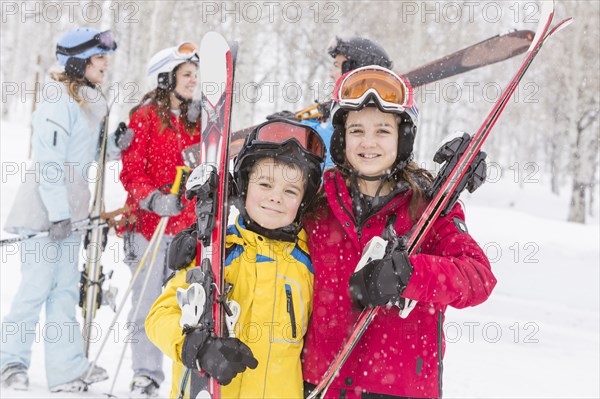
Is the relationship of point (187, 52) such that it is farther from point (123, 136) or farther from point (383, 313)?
point (383, 313)

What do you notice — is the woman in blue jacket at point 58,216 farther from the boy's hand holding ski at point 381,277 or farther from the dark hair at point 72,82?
the boy's hand holding ski at point 381,277

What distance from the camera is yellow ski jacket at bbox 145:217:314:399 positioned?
2.01 metres

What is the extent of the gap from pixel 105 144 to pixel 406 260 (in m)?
2.81

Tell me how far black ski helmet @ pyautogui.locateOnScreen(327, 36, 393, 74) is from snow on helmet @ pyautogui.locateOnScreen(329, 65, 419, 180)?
106cm

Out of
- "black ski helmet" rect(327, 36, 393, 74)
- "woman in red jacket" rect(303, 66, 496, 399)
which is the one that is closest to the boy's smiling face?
"woman in red jacket" rect(303, 66, 496, 399)

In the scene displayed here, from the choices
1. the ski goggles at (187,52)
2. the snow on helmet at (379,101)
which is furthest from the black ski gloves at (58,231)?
the snow on helmet at (379,101)

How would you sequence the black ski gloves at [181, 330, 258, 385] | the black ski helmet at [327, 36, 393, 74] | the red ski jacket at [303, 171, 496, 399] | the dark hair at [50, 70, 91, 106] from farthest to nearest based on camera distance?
the dark hair at [50, 70, 91, 106], the black ski helmet at [327, 36, 393, 74], the red ski jacket at [303, 171, 496, 399], the black ski gloves at [181, 330, 258, 385]

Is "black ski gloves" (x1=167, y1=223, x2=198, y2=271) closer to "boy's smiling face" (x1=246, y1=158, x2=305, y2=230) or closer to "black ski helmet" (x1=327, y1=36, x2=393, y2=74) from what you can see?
"boy's smiling face" (x1=246, y1=158, x2=305, y2=230)

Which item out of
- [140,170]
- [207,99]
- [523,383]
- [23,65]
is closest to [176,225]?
[140,170]

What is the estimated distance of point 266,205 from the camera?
85.1 inches

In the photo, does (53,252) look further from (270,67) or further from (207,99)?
(270,67)

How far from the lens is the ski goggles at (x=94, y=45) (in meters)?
3.80

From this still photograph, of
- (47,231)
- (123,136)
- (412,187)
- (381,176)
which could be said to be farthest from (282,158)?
(47,231)

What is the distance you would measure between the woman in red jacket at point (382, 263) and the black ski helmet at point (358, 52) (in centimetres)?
111
